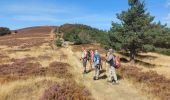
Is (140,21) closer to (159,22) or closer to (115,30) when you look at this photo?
(115,30)

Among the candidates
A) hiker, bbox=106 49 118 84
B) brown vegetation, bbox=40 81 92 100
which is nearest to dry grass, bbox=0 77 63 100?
brown vegetation, bbox=40 81 92 100

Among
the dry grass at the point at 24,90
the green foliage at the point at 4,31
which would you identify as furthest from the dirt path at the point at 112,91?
the green foliage at the point at 4,31

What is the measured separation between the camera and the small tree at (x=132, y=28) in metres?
33.6

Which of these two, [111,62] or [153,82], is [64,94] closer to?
[111,62]

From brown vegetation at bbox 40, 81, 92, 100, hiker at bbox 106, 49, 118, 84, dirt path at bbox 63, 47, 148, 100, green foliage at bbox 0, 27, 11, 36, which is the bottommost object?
Answer: green foliage at bbox 0, 27, 11, 36

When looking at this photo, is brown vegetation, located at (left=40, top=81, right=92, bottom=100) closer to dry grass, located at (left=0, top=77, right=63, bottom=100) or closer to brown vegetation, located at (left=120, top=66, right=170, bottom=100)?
dry grass, located at (left=0, top=77, right=63, bottom=100)

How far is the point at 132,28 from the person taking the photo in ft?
113

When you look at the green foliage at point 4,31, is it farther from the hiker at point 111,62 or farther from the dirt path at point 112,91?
the hiker at point 111,62

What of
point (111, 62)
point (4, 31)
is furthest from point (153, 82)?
point (4, 31)

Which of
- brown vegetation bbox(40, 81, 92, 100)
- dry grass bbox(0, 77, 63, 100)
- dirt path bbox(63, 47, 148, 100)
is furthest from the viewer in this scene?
dirt path bbox(63, 47, 148, 100)

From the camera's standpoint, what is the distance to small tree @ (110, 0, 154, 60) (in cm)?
3356

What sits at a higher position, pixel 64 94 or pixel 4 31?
pixel 64 94

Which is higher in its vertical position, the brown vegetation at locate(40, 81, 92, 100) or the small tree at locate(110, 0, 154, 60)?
the small tree at locate(110, 0, 154, 60)

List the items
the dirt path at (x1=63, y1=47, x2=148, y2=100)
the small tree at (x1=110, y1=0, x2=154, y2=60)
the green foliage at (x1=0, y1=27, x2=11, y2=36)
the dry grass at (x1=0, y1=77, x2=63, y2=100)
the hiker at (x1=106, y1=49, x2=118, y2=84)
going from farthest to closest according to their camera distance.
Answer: the green foliage at (x1=0, y1=27, x2=11, y2=36) < the small tree at (x1=110, y1=0, x2=154, y2=60) < the hiker at (x1=106, y1=49, x2=118, y2=84) < the dirt path at (x1=63, y1=47, x2=148, y2=100) < the dry grass at (x1=0, y1=77, x2=63, y2=100)
